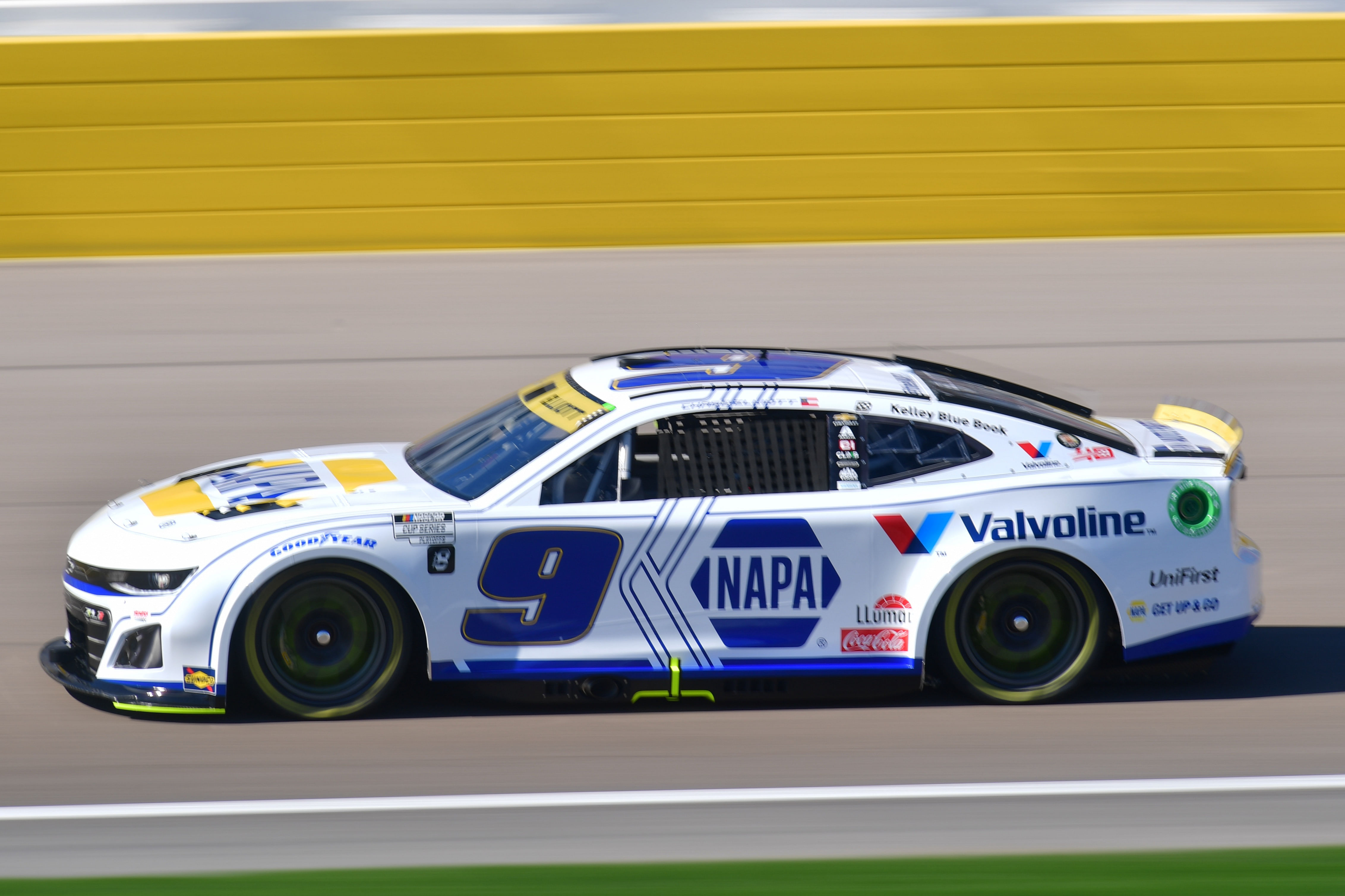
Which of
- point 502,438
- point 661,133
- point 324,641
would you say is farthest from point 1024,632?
point 661,133

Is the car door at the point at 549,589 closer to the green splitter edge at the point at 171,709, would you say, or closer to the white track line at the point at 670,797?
the white track line at the point at 670,797

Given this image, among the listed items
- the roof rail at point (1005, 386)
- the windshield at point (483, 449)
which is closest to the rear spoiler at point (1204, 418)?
the roof rail at point (1005, 386)

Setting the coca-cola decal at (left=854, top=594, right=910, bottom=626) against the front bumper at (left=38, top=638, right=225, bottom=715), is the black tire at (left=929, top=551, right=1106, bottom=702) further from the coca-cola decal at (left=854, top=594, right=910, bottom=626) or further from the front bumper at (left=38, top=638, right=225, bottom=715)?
the front bumper at (left=38, top=638, right=225, bottom=715)

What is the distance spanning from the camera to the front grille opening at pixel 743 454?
5754 mm

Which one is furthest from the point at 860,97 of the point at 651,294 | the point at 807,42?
the point at 651,294

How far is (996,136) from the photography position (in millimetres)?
12359

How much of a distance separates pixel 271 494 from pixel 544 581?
1173 mm

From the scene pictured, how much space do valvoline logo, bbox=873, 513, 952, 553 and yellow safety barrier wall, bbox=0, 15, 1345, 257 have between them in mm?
6896

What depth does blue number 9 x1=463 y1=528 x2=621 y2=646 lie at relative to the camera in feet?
18.4

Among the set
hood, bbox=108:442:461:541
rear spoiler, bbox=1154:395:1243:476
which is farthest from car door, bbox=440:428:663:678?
rear spoiler, bbox=1154:395:1243:476

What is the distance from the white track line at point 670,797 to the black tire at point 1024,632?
77cm

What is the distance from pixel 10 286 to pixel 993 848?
9842mm

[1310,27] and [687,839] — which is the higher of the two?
[1310,27]

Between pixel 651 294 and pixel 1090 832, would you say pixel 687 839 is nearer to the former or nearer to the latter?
pixel 1090 832
